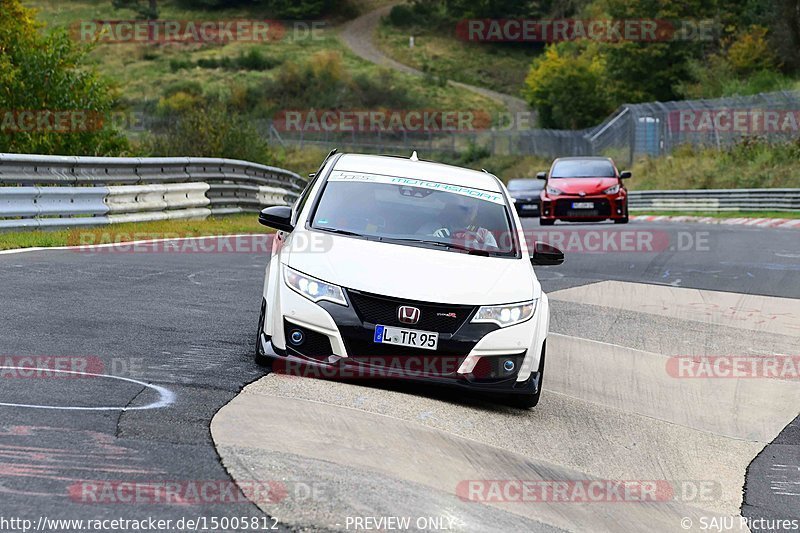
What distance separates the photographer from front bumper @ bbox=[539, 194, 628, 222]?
94.4 feet

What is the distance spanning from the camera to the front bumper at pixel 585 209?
94.4ft

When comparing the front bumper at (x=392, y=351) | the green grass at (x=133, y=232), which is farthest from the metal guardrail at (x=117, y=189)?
the front bumper at (x=392, y=351)

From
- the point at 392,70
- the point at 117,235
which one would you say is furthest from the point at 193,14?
the point at 117,235

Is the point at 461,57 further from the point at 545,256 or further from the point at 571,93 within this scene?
the point at 545,256

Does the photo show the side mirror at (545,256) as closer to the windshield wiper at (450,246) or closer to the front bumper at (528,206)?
the windshield wiper at (450,246)

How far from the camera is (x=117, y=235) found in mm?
19047

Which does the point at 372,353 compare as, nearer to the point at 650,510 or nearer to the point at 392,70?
the point at 650,510

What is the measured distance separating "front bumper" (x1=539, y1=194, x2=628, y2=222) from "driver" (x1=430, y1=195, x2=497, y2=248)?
19.5 metres

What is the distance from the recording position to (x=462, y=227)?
9375 millimetres

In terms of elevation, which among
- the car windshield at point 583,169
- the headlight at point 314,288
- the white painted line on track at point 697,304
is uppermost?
Answer: the headlight at point 314,288

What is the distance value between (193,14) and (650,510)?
11787 centimetres

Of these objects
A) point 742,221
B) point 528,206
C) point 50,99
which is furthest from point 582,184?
point 528,206

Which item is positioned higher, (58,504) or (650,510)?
(58,504)

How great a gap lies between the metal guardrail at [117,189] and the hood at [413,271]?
952cm
